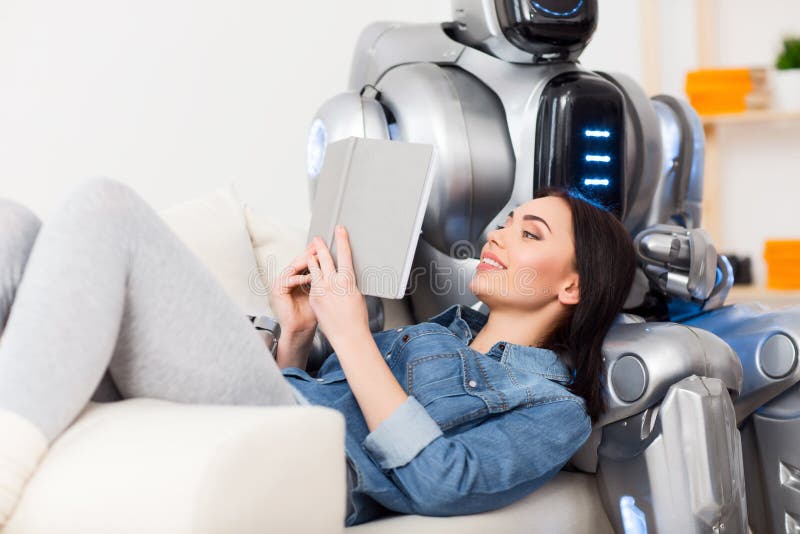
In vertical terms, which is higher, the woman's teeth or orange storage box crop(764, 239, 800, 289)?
the woman's teeth

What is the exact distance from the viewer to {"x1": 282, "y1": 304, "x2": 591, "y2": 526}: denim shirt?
3.32 feet

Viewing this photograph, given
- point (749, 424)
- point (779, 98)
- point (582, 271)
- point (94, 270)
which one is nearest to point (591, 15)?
point (582, 271)

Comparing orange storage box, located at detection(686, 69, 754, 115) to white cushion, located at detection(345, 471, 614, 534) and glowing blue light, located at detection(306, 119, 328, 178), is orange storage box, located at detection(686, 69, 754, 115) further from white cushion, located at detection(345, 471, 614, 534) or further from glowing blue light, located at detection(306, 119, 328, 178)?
white cushion, located at detection(345, 471, 614, 534)

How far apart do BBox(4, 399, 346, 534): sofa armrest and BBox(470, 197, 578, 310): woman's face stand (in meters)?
0.44

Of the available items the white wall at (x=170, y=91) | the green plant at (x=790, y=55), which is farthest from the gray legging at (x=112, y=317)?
the green plant at (x=790, y=55)

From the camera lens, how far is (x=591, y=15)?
4.55ft

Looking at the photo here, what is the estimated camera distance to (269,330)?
1.28m

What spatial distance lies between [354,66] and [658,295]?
0.70 m

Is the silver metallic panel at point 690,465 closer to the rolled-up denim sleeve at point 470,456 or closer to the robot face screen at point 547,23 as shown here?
the rolled-up denim sleeve at point 470,456

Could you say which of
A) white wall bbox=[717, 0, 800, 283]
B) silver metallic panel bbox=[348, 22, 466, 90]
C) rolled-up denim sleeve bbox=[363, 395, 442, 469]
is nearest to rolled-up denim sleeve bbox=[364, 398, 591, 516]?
rolled-up denim sleeve bbox=[363, 395, 442, 469]

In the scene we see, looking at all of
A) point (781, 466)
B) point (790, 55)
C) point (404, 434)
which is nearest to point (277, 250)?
point (404, 434)

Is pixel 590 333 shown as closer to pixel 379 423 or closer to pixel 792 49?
pixel 379 423

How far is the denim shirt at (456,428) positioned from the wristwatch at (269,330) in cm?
9

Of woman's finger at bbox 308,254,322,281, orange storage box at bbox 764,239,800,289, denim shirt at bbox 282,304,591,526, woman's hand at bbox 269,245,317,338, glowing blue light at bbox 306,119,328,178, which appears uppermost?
glowing blue light at bbox 306,119,328,178
